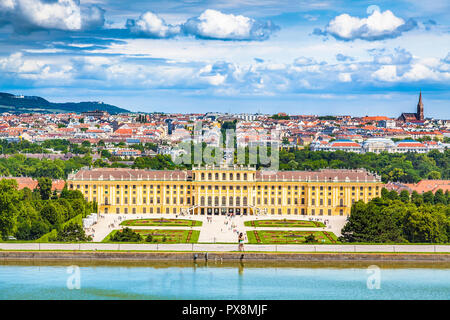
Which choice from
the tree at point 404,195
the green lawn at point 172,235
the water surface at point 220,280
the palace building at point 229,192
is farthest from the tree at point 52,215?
the tree at point 404,195

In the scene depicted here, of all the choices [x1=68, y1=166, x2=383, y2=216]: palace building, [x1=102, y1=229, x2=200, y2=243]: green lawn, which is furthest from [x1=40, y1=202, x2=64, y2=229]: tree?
[x1=68, y1=166, x2=383, y2=216]: palace building

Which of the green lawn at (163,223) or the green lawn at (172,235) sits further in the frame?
the green lawn at (163,223)

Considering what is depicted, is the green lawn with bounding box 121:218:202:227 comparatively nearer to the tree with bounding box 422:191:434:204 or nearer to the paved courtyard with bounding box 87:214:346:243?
the paved courtyard with bounding box 87:214:346:243

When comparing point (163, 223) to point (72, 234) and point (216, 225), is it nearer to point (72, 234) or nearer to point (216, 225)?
point (216, 225)

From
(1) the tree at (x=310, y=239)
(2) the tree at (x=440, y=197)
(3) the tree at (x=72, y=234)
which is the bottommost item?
(1) the tree at (x=310, y=239)

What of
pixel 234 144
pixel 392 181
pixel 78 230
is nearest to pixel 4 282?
pixel 78 230

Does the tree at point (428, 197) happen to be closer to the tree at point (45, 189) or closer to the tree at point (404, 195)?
the tree at point (404, 195)

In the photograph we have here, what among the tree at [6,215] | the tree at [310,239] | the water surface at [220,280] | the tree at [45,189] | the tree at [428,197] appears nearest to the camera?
the water surface at [220,280]
